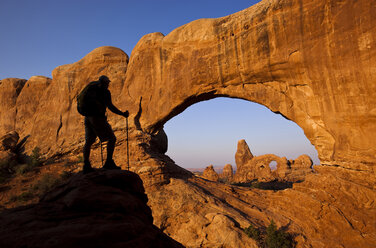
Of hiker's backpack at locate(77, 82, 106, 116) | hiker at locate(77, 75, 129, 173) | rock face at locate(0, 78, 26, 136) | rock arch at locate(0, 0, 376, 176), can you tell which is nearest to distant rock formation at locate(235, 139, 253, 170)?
rock arch at locate(0, 0, 376, 176)

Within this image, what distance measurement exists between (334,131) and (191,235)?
793 centimetres

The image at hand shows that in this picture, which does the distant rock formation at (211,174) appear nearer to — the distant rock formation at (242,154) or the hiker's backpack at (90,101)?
the distant rock formation at (242,154)

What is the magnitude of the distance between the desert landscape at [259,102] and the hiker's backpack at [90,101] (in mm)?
1402

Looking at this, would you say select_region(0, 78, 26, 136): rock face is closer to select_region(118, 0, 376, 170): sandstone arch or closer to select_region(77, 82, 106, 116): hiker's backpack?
select_region(118, 0, 376, 170): sandstone arch

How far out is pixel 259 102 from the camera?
13273mm

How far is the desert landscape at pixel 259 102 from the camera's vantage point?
9672 mm

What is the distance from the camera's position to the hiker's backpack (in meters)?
5.17

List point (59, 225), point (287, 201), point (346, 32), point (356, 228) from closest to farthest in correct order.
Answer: point (59, 225), point (356, 228), point (346, 32), point (287, 201)

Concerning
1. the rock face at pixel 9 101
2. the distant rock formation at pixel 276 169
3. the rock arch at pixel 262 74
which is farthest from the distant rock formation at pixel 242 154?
the rock face at pixel 9 101

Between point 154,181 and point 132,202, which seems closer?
point 132,202

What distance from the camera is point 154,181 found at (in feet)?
40.0

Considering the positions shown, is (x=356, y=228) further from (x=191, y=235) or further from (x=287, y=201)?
(x=191, y=235)

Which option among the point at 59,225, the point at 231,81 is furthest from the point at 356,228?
the point at 59,225

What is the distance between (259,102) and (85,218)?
11.5 metres
